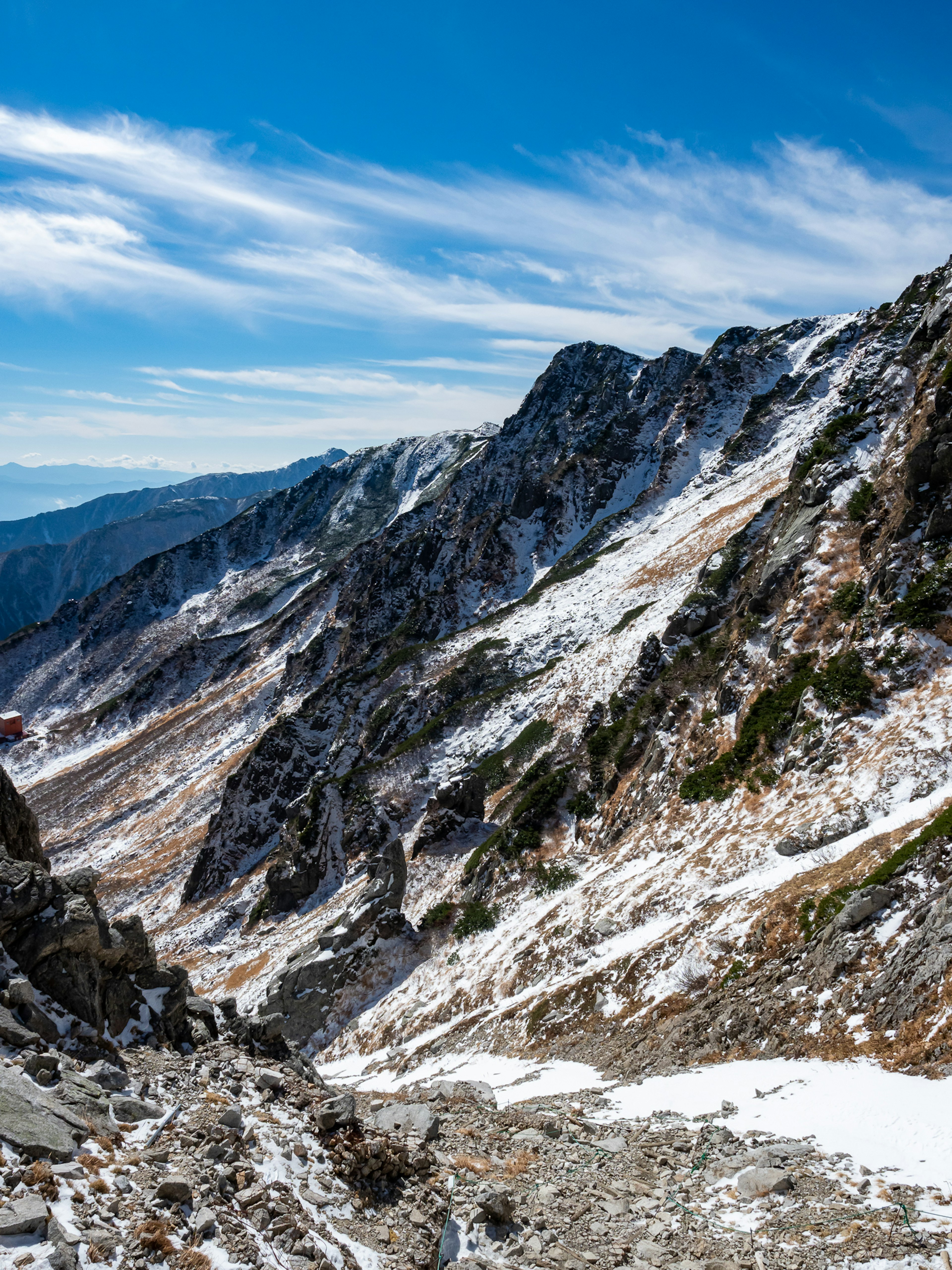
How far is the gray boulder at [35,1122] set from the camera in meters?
7.16

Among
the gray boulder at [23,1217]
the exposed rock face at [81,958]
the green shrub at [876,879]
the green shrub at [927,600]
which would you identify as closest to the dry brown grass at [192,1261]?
the gray boulder at [23,1217]

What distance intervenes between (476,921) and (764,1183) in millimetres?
19655

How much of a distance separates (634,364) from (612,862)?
394 ft

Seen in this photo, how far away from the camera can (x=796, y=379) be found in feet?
262

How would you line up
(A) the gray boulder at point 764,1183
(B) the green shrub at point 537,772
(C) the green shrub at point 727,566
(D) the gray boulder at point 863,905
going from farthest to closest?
(B) the green shrub at point 537,772 → (C) the green shrub at point 727,566 → (D) the gray boulder at point 863,905 → (A) the gray boulder at point 764,1183

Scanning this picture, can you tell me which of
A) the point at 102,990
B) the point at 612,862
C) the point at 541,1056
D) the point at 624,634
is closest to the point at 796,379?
the point at 624,634

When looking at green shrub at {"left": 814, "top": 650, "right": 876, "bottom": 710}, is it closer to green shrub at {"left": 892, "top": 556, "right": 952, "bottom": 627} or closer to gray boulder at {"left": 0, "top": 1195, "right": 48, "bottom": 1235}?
green shrub at {"left": 892, "top": 556, "right": 952, "bottom": 627}

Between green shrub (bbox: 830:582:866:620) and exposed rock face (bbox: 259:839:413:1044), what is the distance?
68.8 ft

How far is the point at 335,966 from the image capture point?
28.7 m

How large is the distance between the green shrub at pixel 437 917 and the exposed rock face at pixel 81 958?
16072 mm

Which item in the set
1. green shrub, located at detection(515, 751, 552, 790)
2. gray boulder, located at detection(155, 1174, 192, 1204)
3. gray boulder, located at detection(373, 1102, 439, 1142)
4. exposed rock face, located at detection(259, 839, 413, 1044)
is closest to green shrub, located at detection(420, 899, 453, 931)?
exposed rock face, located at detection(259, 839, 413, 1044)

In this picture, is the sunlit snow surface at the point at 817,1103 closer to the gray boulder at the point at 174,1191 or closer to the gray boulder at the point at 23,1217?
the gray boulder at the point at 174,1191

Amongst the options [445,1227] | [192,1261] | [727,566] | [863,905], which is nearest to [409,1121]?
[445,1227]

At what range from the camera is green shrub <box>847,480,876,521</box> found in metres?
22.1
